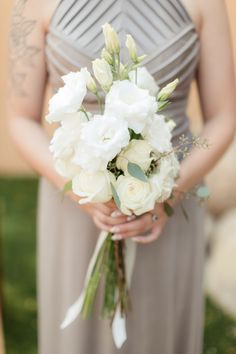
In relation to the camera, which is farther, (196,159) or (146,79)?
(196,159)

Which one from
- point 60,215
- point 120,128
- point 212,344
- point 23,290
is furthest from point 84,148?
point 23,290

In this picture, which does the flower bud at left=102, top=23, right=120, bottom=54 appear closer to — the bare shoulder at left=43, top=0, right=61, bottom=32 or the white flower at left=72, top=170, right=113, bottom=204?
the white flower at left=72, top=170, right=113, bottom=204

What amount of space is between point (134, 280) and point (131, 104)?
0.68 meters

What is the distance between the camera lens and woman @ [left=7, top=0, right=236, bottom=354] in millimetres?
1409

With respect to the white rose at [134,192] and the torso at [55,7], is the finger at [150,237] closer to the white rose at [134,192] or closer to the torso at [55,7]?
the white rose at [134,192]

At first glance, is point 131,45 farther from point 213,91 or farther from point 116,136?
point 213,91

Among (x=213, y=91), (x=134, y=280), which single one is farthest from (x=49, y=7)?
(x=134, y=280)

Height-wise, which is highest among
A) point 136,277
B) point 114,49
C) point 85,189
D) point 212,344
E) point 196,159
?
point 114,49

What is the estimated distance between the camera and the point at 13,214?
156 inches

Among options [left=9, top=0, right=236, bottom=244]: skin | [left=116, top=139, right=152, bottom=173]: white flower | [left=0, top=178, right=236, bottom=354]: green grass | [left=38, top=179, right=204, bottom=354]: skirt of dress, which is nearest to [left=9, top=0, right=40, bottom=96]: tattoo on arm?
[left=9, top=0, right=236, bottom=244]: skin

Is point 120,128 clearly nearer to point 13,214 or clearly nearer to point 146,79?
point 146,79

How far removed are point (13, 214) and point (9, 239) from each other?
32 cm

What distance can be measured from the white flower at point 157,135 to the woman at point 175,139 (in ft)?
0.78

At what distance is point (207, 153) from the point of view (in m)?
1.50
